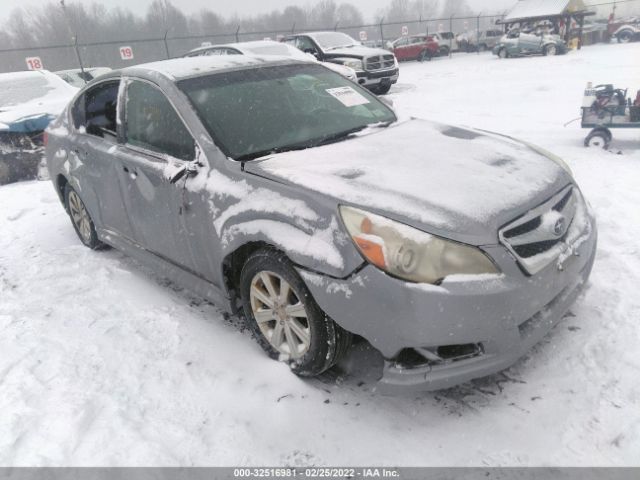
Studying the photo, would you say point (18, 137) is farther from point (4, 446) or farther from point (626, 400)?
point (626, 400)

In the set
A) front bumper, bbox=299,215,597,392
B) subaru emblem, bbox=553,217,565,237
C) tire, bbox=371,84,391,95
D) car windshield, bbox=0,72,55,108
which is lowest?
tire, bbox=371,84,391,95

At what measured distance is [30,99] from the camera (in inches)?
328

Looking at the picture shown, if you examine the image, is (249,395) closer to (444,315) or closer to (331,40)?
(444,315)

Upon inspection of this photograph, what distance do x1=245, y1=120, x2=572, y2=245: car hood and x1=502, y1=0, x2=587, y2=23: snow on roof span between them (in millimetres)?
25627

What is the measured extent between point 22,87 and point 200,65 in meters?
6.95

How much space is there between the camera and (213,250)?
9.56 ft

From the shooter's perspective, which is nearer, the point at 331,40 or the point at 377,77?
the point at 377,77

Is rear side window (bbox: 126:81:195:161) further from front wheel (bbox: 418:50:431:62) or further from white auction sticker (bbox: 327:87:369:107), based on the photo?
front wheel (bbox: 418:50:431:62)

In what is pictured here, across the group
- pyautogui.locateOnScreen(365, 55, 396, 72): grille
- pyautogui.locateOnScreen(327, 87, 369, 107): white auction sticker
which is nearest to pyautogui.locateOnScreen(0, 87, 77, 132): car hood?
pyautogui.locateOnScreen(327, 87, 369, 107): white auction sticker

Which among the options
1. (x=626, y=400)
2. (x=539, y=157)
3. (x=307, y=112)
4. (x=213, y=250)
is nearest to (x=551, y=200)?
(x=539, y=157)

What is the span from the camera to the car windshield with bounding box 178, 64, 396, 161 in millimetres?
3004

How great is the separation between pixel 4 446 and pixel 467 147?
9.80ft

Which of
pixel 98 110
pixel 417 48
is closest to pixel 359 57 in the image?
pixel 98 110

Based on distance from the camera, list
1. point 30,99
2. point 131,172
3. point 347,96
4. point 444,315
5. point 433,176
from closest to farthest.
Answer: point 444,315 < point 433,176 < point 131,172 < point 347,96 < point 30,99
